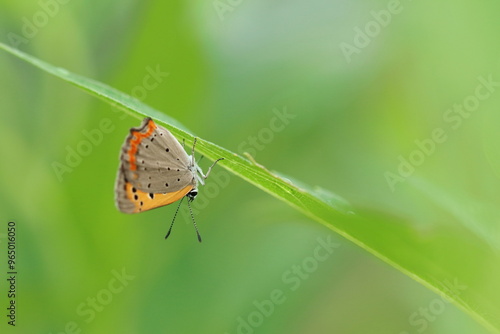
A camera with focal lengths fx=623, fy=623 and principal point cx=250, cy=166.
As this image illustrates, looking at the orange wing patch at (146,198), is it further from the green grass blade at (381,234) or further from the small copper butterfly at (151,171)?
the green grass blade at (381,234)

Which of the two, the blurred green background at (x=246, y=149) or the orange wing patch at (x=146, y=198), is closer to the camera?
the orange wing patch at (x=146, y=198)

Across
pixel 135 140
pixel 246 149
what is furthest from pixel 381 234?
pixel 246 149

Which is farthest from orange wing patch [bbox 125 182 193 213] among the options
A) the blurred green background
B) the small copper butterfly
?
the blurred green background

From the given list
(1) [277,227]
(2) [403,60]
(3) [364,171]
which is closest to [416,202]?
(3) [364,171]

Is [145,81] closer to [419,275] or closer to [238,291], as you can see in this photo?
[238,291]

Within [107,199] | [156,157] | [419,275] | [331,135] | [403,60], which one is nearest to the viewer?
[419,275]

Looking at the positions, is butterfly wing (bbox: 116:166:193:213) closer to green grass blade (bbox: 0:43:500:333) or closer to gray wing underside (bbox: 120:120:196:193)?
gray wing underside (bbox: 120:120:196:193)

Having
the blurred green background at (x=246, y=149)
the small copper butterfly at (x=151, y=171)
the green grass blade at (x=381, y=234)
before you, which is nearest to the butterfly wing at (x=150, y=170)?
the small copper butterfly at (x=151, y=171)
